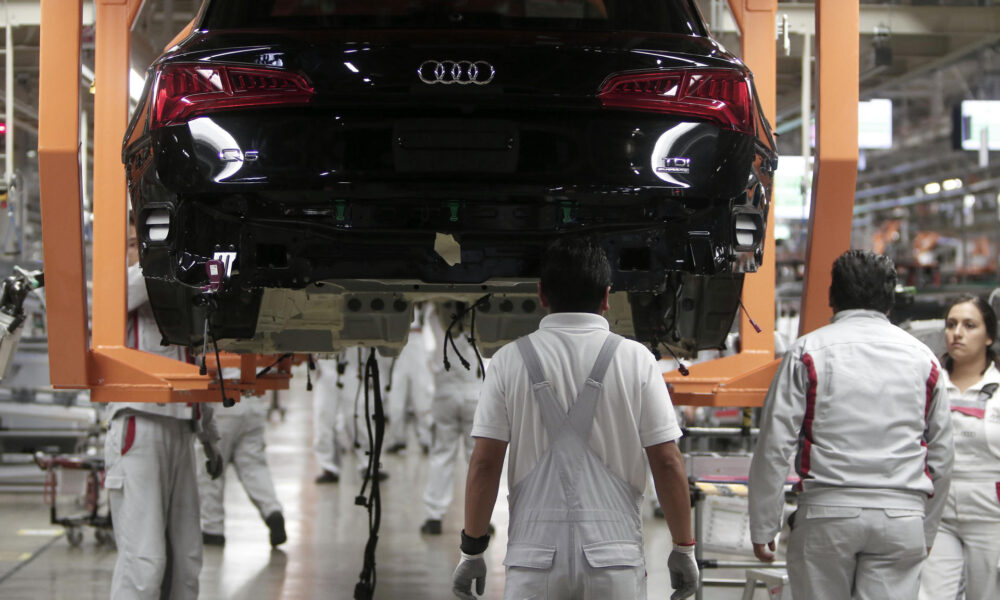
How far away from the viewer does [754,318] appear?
4.40 m

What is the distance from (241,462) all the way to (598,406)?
545 centimetres

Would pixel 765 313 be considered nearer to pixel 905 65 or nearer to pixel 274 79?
pixel 274 79

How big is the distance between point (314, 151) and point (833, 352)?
5.64ft

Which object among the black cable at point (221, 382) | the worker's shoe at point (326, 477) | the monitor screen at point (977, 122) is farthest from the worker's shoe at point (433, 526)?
the monitor screen at point (977, 122)

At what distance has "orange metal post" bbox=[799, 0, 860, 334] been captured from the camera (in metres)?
4.09

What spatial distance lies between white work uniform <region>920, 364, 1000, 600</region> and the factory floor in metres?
1.74

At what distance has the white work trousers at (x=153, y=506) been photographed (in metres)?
4.86

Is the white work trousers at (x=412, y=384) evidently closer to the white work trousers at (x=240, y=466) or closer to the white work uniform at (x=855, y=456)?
the white work trousers at (x=240, y=466)

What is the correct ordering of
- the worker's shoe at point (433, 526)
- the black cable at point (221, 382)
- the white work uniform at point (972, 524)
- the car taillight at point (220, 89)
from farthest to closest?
the worker's shoe at point (433, 526) < the white work uniform at point (972, 524) < the black cable at point (221, 382) < the car taillight at point (220, 89)

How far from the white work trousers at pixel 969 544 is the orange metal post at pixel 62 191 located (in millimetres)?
3304

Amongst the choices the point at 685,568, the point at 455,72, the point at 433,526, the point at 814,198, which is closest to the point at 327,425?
the point at 433,526

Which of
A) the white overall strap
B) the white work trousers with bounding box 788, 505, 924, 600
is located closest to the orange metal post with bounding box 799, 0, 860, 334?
the white work trousers with bounding box 788, 505, 924, 600

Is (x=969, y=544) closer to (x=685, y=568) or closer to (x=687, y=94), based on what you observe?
(x=685, y=568)

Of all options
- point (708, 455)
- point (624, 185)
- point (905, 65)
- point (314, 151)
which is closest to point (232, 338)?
point (314, 151)
